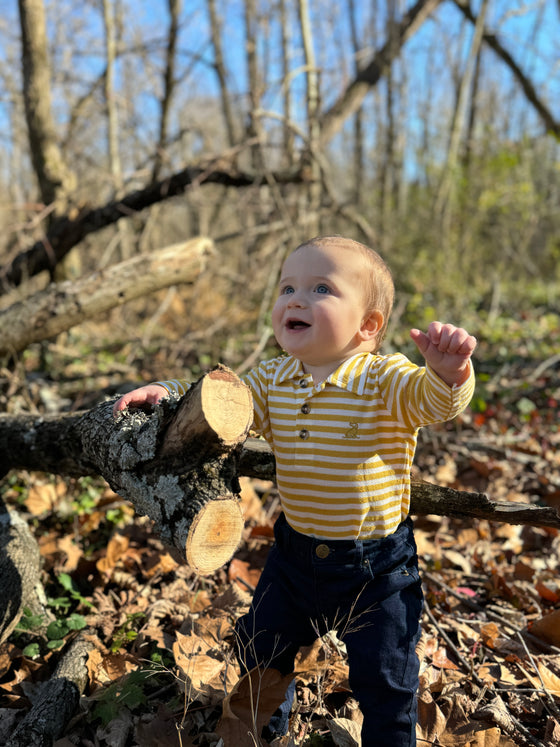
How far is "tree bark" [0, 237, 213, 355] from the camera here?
3756 mm

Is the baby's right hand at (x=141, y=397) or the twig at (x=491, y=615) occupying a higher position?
the baby's right hand at (x=141, y=397)

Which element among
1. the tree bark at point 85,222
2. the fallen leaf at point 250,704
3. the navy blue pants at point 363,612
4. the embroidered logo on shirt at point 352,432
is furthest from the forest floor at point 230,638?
the tree bark at point 85,222

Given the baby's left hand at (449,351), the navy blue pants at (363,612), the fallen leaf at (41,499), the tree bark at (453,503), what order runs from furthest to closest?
the fallen leaf at (41,499) → the tree bark at (453,503) → the navy blue pants at (363,612) → the baby's left hand at (449,351)

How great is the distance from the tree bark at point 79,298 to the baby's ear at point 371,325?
2.68 m

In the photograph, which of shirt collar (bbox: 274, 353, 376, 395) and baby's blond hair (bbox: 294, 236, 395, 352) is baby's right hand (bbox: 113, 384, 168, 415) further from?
baby's blond hair (bbox: 294, 236, 395, 352)

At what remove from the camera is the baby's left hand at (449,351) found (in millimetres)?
1449

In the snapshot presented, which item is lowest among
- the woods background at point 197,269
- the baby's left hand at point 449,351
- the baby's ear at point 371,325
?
the woods background at point 197,269

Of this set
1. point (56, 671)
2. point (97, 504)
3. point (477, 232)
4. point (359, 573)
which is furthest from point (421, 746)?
point (477, 232)

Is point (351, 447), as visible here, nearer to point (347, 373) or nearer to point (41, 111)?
point (347, 373)

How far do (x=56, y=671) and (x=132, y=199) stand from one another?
4.45 metres

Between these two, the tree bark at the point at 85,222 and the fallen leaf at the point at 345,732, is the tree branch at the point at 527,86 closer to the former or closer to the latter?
the tree bark at the point at 85,222

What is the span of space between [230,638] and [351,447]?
41.6 inches

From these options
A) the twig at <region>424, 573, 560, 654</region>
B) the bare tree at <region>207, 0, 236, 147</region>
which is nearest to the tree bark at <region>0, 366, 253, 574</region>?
the twig at <region>424, 573, 560, 654</region>

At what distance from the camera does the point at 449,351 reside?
1471mm
